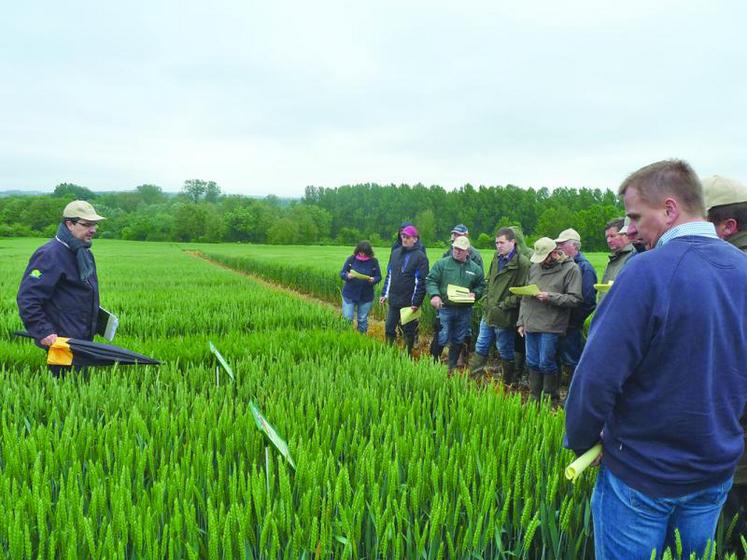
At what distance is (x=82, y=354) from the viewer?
11.1 ft

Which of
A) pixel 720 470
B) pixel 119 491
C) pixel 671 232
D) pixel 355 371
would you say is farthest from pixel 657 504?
pixel 355 371

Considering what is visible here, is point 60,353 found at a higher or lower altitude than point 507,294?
lower

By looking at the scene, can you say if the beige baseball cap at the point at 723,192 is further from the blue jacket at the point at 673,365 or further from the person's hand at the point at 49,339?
the person's hand at the point at 49,339

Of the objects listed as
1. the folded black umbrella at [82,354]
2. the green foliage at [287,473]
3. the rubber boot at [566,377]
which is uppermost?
the folded black umbrella at [82,354]

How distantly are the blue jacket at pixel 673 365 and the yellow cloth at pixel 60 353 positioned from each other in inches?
133

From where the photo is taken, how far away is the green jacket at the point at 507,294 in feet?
17.9

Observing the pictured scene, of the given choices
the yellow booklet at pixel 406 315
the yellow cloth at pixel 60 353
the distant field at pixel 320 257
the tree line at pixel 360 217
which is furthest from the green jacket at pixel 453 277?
the tree line at pixel 360 217

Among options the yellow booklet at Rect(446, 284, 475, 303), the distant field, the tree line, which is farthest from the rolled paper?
the tree line

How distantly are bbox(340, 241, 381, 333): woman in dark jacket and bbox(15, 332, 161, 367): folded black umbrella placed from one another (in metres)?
4.07

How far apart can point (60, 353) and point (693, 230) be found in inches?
150

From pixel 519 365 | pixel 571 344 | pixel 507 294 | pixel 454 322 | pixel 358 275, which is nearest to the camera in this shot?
pixel 571 344

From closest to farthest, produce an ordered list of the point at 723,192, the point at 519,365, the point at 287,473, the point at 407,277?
the point at 723,192 → the point at 287,473 → the point at 519,365 → the point at 407,277

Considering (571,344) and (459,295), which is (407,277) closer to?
(459,295)

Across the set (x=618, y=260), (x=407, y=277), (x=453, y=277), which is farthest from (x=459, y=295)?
(x=618, y=260)
